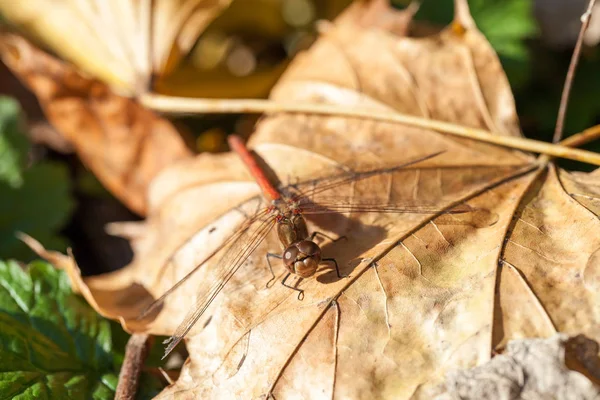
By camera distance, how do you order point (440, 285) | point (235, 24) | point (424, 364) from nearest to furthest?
point (424, 364) → point (440, 285) → point (235, 24)

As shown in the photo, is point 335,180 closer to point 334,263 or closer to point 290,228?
point 290,228

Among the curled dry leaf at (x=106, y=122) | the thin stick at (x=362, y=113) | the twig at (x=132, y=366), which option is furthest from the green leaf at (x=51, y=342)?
the thin stick at (x=362, y=113)

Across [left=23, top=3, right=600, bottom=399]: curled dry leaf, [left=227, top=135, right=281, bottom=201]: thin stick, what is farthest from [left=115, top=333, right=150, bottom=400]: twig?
[left=227, top=135, right=281, bottom=201]: thin stick

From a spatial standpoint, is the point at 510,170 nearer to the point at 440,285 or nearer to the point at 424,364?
the point at 440,285

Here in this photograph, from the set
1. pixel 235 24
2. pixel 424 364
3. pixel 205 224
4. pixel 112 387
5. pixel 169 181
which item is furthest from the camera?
pixel 235 24

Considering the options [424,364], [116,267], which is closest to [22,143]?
[116,267]

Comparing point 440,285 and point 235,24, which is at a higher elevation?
point 235,24
